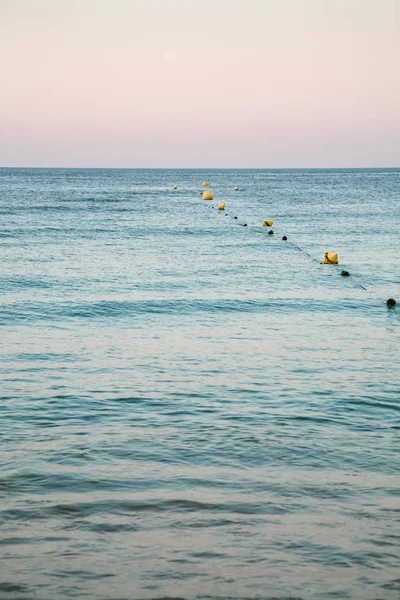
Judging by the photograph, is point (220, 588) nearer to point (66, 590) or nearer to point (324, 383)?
point (66, 590)

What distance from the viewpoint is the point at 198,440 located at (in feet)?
36.1

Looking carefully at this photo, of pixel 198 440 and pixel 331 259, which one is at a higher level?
pixel 331 259

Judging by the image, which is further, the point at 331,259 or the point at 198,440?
the point at 331,259

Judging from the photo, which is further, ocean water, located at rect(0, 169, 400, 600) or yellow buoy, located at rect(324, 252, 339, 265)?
yellow buoy, located at rect(324, 252, 339, 265)

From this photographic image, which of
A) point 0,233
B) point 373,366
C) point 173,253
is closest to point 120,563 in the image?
point 373,366

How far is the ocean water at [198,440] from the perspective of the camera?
24.3 feet

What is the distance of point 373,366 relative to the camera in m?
15.8

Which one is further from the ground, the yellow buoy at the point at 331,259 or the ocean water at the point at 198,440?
the yellow buoy at the point at 331,259

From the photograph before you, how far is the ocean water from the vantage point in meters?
7.42

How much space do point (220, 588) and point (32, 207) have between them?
69.2 metres

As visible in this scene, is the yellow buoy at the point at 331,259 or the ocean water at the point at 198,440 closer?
the ocean water at the point at 198,440

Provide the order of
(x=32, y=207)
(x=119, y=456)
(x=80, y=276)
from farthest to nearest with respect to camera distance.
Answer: (x=32, y=207) < (x=80, y=276) < (x=119, y=456)

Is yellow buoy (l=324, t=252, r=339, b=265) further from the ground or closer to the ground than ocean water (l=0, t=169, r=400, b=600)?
further from the ground

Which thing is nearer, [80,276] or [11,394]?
[11,394]
